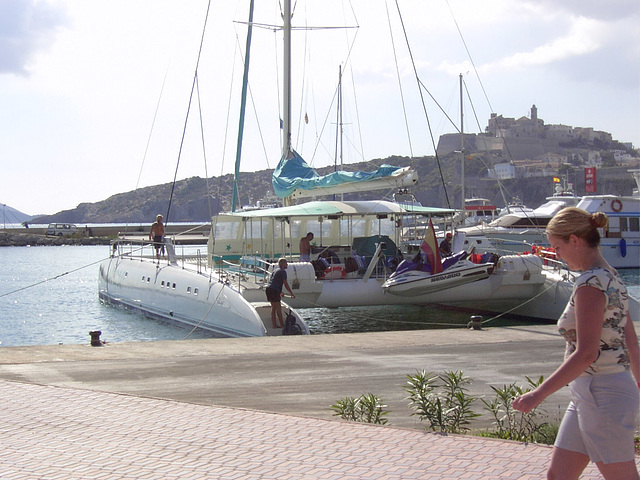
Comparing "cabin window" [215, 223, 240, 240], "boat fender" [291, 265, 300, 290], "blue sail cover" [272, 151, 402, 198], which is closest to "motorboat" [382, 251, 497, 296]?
"boat fender" [291, 265, 300, 290]

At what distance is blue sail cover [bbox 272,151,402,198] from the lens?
2216 cm

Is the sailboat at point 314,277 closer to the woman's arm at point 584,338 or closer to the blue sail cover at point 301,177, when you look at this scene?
the blue sail cover at point 301,177

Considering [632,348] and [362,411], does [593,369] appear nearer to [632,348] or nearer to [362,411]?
[632,348]

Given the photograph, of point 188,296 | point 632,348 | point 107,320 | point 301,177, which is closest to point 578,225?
point 632,348

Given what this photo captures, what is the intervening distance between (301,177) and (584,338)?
69.7ft

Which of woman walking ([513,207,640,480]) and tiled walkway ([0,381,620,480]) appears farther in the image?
tiled walkway ([0,381,620,480])

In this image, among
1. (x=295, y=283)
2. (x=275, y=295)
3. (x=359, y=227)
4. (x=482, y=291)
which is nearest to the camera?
(x=275, y=295)

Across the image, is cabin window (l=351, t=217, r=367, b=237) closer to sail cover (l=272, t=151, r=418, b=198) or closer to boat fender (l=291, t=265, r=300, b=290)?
sail cover (l=272, t=151, r=418, b=198)

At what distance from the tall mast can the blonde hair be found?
22515 mm

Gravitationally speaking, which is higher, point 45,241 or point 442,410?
point 45,241

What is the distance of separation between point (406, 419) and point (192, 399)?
2.24m

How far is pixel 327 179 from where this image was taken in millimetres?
22922

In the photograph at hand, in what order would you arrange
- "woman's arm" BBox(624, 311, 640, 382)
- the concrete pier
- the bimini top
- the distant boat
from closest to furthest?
1. "woman's arm" BBox(624, 311, 640, 382)
2. the concrete pier
3. the bimini top
4. the distant boat

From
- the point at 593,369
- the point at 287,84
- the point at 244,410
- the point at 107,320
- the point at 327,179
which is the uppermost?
the point at 287,84
